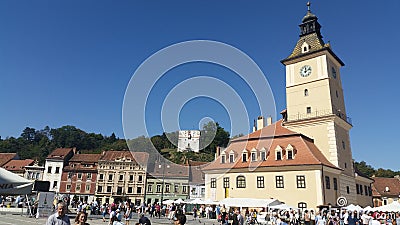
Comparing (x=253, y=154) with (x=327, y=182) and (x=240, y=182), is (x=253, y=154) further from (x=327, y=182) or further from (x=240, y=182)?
(x=327, y=182)

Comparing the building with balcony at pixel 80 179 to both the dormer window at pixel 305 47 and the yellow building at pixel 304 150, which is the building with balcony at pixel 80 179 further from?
the dormer window at pixel 305 47

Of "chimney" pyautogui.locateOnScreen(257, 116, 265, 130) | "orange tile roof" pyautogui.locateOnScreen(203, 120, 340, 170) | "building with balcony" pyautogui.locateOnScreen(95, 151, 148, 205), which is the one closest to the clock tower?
"orange tile roof" pyautogui.locateOnScreen(203, 120, 340, 170)

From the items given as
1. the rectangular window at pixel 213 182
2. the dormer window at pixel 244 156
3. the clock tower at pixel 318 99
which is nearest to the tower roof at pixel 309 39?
the clock tower at pixel 318 99

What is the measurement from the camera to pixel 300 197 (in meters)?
31.6

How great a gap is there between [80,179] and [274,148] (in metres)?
47.8

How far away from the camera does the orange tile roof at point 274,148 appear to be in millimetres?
33247

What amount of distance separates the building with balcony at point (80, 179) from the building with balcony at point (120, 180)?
1564 millimetres

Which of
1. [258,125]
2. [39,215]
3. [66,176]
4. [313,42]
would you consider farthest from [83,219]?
[66,176]

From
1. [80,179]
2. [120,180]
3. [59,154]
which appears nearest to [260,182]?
[120,180]

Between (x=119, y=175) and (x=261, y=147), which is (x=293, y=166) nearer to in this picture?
(x=261, y=147)

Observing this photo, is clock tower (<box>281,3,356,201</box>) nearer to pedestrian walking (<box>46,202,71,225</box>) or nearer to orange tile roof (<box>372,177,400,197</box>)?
pedestrian walking (<box>46,202,71,225</box>)

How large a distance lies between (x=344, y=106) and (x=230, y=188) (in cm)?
1892

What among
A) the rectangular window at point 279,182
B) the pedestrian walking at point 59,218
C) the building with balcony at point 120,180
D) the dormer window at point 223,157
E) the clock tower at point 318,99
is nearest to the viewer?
the pedestrian walking at point 59,218

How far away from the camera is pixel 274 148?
36219 mm
